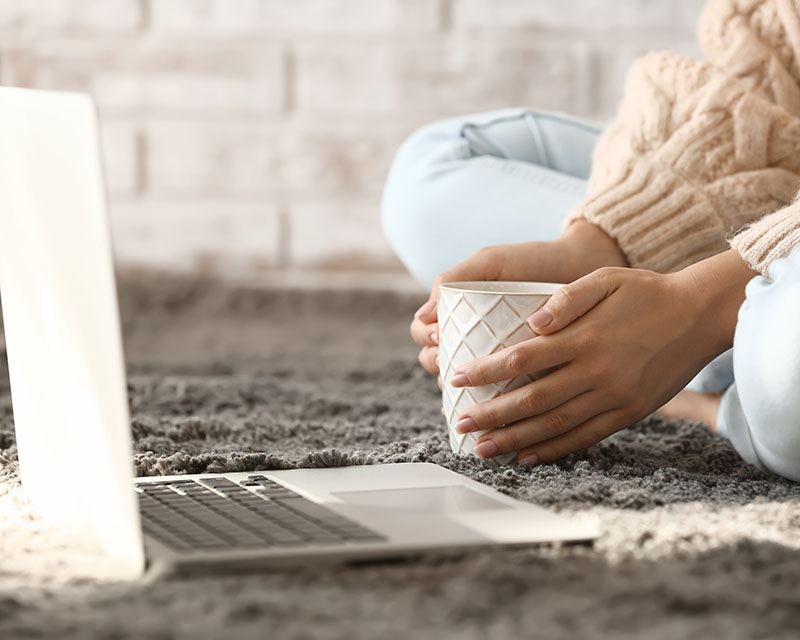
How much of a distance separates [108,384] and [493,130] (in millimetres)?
886

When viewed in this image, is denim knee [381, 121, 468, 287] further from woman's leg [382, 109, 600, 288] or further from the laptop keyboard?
the laptop keyboard

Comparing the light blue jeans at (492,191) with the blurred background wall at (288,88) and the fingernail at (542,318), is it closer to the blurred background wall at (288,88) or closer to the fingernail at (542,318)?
the fingernail at (542,318)

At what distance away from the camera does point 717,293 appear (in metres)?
0.77

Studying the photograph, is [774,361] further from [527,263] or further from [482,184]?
[482,184]

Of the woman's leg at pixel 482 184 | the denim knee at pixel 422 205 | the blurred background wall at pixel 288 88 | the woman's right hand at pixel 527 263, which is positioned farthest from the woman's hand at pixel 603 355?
the blurred background wall at pixel 288 88

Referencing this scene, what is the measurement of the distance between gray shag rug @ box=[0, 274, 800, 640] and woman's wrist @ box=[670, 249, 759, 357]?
0.35 feet

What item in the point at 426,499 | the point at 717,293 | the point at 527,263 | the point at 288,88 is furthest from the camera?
the point at 288,88

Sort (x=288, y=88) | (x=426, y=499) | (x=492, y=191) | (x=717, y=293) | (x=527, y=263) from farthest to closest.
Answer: (x=288, y=88) → (x=492, y=191) → (x=527, y=263) → (x=717, y=293) → (x=426, y=499)

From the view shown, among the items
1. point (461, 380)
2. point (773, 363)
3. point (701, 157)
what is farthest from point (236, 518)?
point (701, 157)

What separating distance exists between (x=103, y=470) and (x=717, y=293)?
468 mm

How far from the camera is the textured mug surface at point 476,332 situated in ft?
2.37

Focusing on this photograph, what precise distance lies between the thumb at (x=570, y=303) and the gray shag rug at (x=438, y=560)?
0.11 metres

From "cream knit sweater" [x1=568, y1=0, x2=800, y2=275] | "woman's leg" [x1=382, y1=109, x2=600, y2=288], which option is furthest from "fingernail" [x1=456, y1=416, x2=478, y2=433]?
"woman's leg" [x1=382, y1=109, x2=600, y2=288]

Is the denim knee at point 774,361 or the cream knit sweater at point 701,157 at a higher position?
the cream knit sweater at point 701,157
